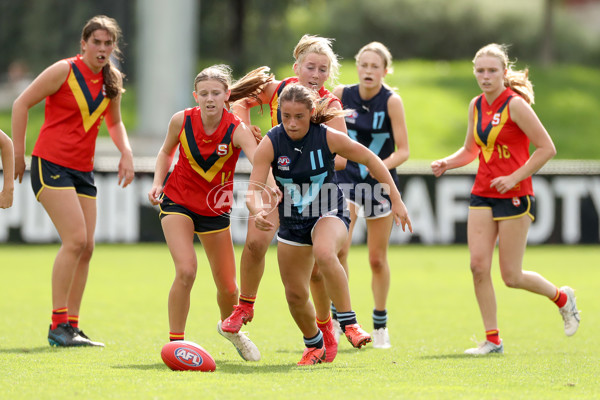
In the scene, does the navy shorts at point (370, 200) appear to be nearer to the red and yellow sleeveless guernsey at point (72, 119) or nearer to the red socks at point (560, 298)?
the red socks at point (560, 298)

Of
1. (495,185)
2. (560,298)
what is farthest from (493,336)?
(495,185)

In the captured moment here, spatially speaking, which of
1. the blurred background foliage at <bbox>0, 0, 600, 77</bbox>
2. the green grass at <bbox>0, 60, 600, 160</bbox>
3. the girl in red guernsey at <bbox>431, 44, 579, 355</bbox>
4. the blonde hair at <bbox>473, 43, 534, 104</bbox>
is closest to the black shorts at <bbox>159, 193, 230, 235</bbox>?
the girl in red guernsey at <bbox>431, 44, 579, 355</bbox>

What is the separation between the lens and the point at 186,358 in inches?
Result: 227

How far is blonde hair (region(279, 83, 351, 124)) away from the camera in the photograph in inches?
233

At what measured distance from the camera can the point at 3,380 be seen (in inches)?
209

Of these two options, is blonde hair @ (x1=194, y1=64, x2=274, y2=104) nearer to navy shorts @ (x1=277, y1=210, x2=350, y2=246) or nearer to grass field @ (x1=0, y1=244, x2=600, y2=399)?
navy shorts @ (x1=277, y1=210, x2=350, y2=246)

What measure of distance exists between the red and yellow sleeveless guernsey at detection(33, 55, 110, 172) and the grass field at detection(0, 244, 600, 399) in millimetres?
1403

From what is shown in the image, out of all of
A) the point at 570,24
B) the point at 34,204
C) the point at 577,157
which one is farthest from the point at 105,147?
the point at 570,24

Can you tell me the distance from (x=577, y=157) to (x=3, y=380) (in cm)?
1995

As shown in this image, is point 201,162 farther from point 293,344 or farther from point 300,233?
point 293,344

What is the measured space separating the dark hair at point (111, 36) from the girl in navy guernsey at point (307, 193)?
182 cm

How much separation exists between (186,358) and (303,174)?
1341 millimetres

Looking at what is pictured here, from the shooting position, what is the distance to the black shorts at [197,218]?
6305mm

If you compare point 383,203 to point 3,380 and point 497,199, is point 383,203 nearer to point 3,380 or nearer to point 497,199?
point 497,199
